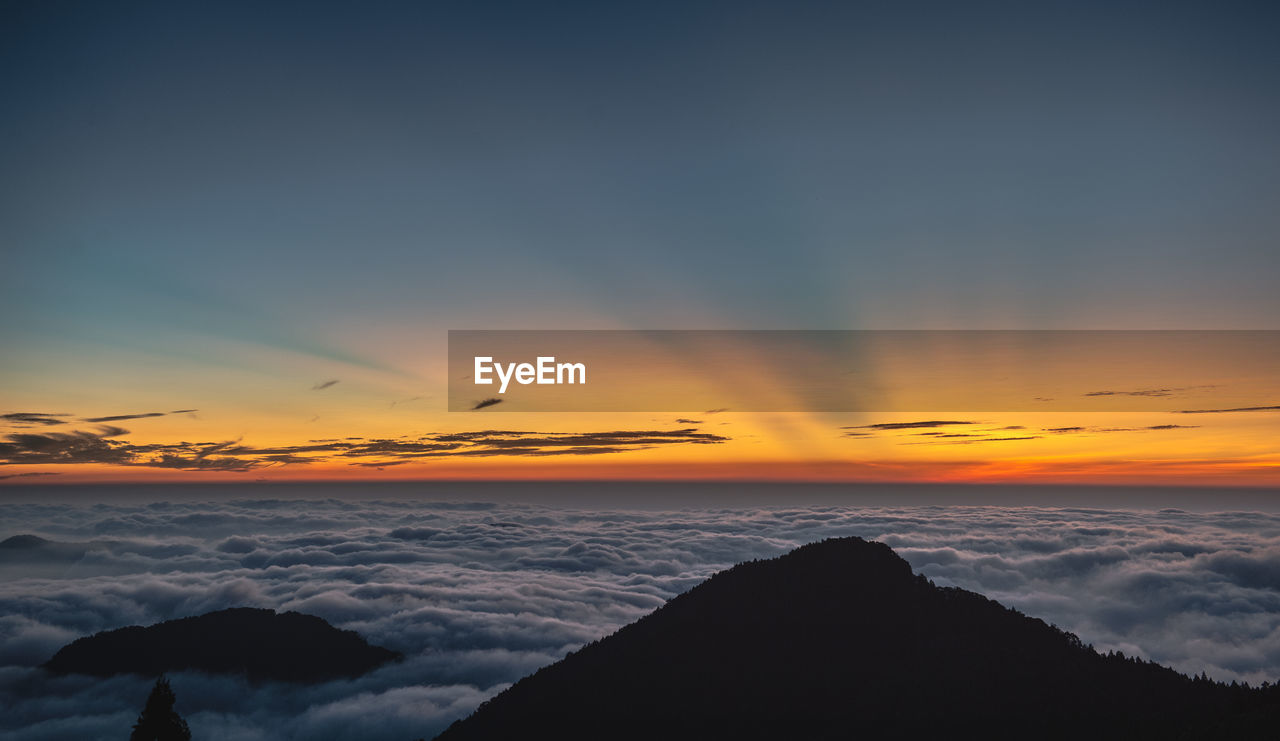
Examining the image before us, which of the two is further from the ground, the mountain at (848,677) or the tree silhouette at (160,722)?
the tree silhouette at (160,722)

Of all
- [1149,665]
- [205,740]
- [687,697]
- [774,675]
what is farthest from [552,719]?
[205,740]

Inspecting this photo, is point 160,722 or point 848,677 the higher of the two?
point 160,722

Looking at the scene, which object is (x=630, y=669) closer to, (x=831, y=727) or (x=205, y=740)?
(x=831, y=727)

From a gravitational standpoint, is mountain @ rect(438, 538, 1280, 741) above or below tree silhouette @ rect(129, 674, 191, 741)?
below

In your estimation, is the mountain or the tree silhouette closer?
the tree silhouette

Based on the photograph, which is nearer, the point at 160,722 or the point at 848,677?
the point at 160,722
